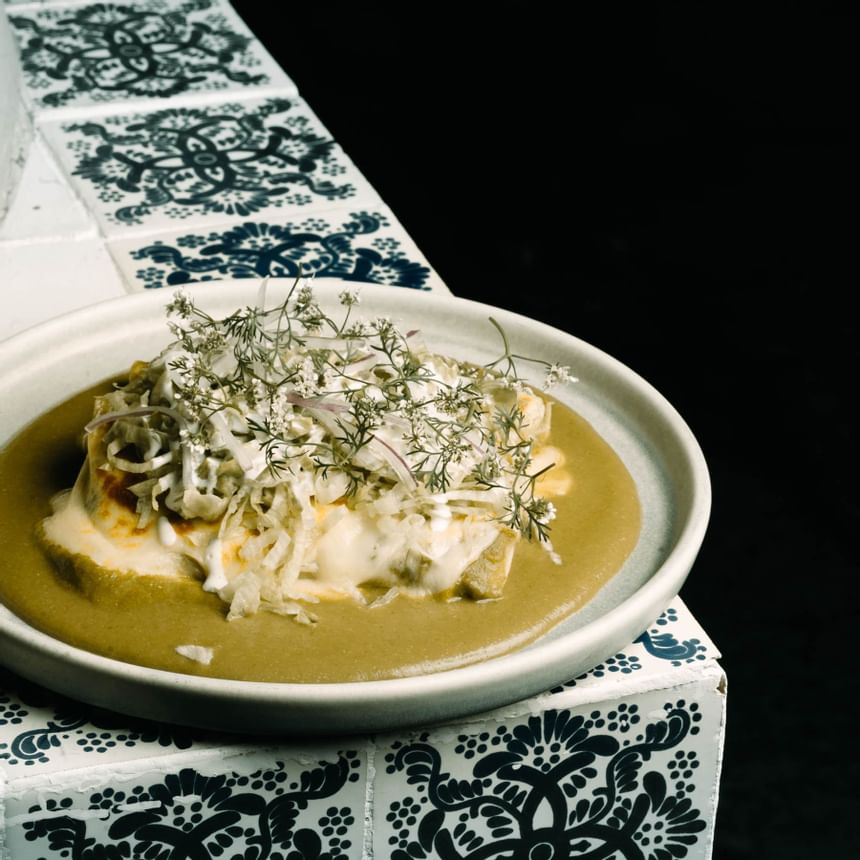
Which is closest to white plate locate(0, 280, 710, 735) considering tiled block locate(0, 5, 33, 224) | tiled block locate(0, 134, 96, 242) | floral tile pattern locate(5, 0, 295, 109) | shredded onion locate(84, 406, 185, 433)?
shredded onion locate(84, 406, 185, 433)

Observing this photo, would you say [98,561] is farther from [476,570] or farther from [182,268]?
[182,268]

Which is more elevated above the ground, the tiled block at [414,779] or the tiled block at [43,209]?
the tiled block at [414,779]

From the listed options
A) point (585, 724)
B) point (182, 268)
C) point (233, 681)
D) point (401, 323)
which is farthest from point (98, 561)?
point (182, 268)

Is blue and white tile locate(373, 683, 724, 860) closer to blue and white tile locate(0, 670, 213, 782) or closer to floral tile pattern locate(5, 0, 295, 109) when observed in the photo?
blue and white tile locate(0, 670, 213, 782)

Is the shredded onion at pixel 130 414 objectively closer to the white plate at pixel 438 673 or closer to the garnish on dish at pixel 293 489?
the garnish on dish at pixel 293 489

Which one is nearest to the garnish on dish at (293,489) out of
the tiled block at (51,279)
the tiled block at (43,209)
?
the tiled block at (51,279)

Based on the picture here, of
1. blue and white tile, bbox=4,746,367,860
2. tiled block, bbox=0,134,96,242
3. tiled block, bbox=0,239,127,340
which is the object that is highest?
blue and white tile, bbox=4,746,367,860
